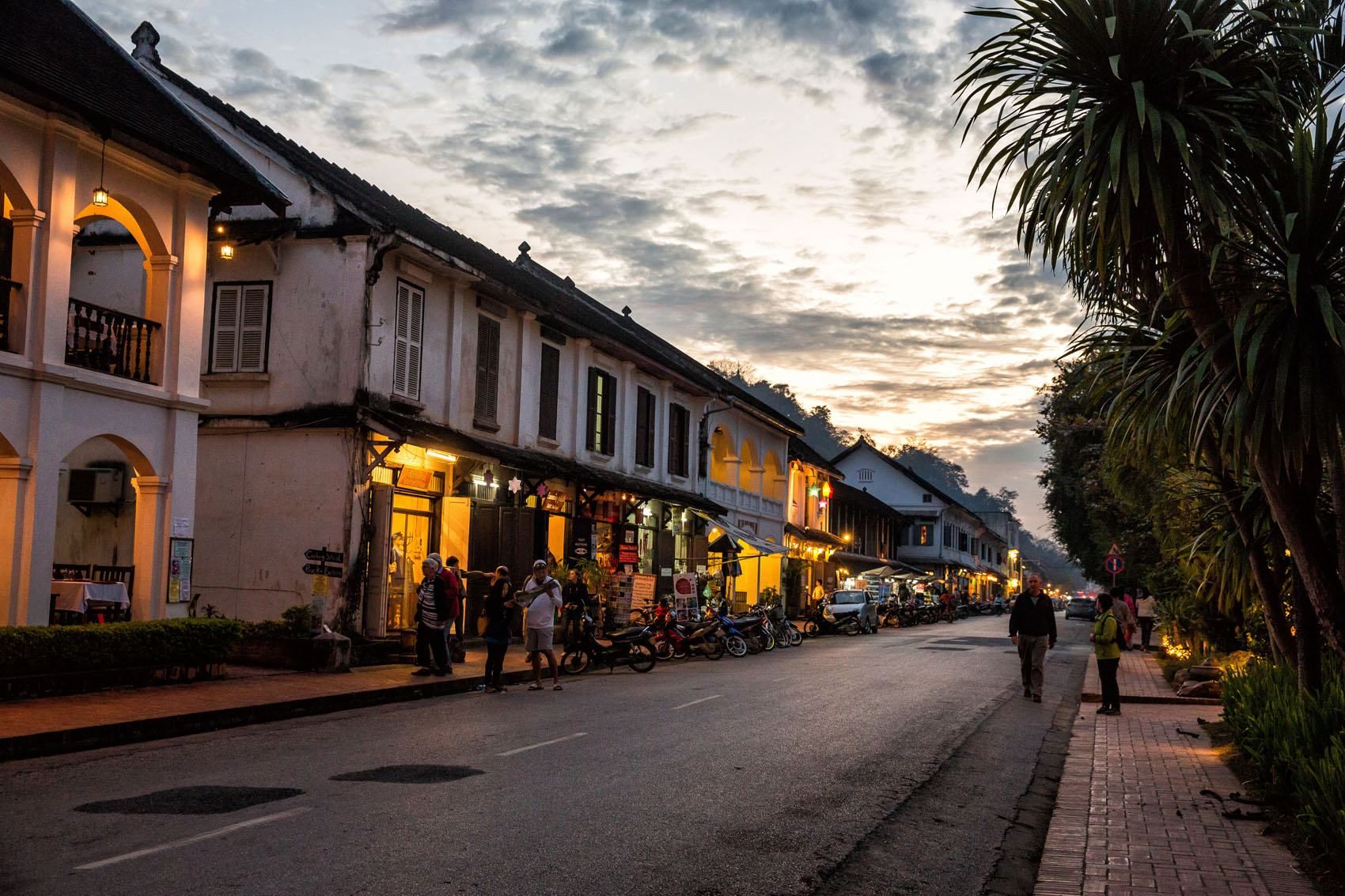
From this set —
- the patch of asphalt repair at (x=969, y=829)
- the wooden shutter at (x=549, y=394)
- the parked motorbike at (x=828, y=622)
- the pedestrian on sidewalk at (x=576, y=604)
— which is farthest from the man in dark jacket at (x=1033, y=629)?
the parked motorbike at (x=828, y=622)

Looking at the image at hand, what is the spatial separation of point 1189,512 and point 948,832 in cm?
1002

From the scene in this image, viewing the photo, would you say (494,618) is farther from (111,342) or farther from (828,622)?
(828,622)

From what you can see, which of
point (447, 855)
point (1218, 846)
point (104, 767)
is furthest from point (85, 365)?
point (1218, 846)

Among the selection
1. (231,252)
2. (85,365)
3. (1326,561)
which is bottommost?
(1326,561)

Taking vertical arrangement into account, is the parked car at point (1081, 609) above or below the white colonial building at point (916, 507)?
below

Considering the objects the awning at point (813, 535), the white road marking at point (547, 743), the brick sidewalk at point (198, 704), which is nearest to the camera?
the white road marking at point (547, 743)

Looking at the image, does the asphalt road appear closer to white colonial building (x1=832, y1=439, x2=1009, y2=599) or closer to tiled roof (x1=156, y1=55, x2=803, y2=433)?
tiled roof (x1=156, y1=55, x2=803, y2=433)

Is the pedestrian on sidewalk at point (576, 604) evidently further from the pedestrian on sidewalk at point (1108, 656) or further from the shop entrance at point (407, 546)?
the pedestrian on sidewalk at point (1108, 656)

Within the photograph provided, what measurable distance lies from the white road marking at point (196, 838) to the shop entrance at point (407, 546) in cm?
1353

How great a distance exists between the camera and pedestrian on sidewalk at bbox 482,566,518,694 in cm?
1750

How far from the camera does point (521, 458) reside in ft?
81.2

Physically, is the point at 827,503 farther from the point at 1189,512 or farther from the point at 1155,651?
the point at 1189,512

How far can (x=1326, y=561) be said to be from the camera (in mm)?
8703

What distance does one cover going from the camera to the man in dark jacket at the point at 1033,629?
18.3 m
